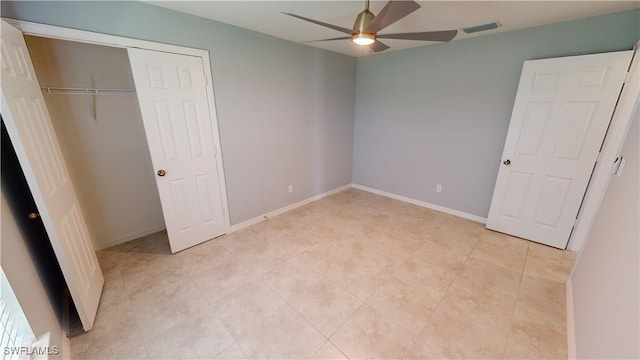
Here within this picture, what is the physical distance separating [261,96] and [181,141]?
3.56 feet

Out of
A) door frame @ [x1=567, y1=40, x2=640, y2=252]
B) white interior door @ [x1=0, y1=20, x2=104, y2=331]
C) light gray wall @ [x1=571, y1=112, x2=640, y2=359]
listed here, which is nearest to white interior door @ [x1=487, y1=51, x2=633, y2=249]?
door frame @ [x1=567, y1=40, x2=640, y2=252]

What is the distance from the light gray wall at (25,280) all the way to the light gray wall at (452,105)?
407cm

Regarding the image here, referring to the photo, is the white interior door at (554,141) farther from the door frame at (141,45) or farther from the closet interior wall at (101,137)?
the closet interior wall at (101,137)

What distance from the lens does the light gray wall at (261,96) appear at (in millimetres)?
1918

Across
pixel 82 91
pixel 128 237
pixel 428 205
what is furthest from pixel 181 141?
pixel 428 205

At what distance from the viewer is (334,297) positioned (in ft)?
6.53

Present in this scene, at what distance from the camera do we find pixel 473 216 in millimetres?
3367

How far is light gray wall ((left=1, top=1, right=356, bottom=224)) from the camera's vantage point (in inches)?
75.5

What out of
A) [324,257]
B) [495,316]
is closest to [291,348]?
[324,257]

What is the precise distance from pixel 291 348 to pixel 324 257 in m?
1.02

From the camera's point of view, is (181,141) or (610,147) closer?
(610,147)

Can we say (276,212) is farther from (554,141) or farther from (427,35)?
(554,141)

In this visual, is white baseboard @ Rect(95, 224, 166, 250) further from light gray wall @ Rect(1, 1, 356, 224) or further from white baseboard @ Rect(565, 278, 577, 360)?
white baseboard @ Rect(565, 278, 577, 360)

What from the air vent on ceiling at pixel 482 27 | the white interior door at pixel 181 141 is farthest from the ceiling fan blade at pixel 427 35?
the white interior door at pixel 181 141
